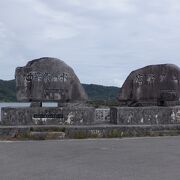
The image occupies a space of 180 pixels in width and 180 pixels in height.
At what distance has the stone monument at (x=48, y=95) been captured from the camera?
16125mm

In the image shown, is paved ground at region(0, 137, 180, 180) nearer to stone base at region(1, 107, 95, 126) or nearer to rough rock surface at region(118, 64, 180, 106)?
stone base at region(1, 107, 95, 126)

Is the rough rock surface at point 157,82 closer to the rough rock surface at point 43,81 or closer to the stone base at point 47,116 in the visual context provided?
the stone base at point 47,116

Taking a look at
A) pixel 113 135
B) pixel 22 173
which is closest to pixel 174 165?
pixel 22 173

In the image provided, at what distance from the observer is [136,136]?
1579cm

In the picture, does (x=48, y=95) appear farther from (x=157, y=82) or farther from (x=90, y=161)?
(x=90, y=161)

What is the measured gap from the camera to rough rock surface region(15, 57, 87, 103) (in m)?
16.8

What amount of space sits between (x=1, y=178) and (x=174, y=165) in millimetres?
3429

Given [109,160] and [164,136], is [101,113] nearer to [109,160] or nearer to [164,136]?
[164,136]

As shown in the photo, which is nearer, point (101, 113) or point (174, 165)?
point (174, 165)

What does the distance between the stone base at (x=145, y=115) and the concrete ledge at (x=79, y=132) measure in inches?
31.5

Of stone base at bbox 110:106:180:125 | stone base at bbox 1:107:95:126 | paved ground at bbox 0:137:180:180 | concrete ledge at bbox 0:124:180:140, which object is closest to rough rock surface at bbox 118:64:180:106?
stone base at bbox 110:106:180:125

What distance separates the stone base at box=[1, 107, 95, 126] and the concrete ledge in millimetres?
674

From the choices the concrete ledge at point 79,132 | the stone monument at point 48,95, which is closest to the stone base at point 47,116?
the stone monument at point 48,95

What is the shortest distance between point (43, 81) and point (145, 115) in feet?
13.8
